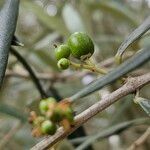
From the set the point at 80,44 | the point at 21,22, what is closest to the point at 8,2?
the point at 80,44

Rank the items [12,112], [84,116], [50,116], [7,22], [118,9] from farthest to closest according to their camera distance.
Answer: [118,9] → [12,112] → [7,22] → [84,116] → [50,116]

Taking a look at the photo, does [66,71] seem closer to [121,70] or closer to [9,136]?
[9,136]

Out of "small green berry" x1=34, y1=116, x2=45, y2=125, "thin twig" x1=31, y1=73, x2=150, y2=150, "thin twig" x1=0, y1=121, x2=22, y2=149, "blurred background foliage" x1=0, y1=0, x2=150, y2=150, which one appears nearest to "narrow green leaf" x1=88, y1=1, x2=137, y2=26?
"blurred background foliage" x1=0, y1=0, x2=150, y2=150

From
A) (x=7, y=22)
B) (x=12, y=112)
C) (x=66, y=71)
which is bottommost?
(x=66, y=71)

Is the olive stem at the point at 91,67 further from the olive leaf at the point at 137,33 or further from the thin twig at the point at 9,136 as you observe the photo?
the thin twig at the point at 9,136

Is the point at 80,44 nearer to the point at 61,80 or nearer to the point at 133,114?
the point at 61,80

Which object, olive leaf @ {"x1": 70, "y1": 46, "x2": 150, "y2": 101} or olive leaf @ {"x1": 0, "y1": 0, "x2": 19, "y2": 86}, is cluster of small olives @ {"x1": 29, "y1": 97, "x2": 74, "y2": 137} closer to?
olive leaf @ {"x1": 70, "y1": 46, "x2": 150, "y2": 101}

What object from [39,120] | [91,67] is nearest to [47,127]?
[39,120]
